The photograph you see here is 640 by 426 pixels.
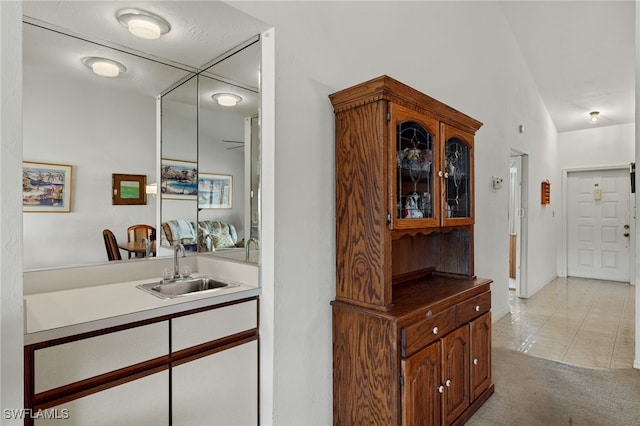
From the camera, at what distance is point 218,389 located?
1.55m

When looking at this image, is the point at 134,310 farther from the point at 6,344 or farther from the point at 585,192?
the point at 585,192

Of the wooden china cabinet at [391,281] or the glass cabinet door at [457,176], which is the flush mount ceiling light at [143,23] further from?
the glass cabinet door at [457,176]

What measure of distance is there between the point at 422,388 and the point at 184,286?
134cm

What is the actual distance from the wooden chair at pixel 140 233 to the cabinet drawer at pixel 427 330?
1.43 metres

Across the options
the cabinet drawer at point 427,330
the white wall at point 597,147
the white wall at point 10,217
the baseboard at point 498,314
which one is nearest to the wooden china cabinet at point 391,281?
the cabinet drawer at point 427,330

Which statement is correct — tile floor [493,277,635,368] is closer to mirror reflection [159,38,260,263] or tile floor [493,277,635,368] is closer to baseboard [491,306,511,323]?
baseboard [491,306,511,323]

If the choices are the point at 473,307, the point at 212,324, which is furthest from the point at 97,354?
the point at 473,307

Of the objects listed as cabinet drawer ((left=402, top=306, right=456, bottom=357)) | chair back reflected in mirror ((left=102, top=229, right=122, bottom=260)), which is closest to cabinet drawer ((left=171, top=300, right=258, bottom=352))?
chair back reflected in mirror ((left=102, top=229, right=122, bottom=260))

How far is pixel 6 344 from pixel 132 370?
44 cm

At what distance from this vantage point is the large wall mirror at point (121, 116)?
153 cm

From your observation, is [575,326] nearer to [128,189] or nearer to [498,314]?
[498,314]

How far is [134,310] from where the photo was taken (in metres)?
1.32

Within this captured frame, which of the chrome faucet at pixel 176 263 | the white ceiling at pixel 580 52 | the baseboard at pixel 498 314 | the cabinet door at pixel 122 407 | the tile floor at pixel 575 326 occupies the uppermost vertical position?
the white ceiling at pixel 580 52

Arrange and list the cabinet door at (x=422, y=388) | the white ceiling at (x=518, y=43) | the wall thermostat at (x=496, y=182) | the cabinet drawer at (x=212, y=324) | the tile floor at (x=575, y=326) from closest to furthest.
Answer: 1. the cabinet drawer at (x=212, y=324)
2. the white ceiling at (x=518, y=43)
3. the cabinet door at (x=422, y=388)
4. the tile floor at (x=575, y=326)
5. the wall thermostat at (x=496, y=182)
